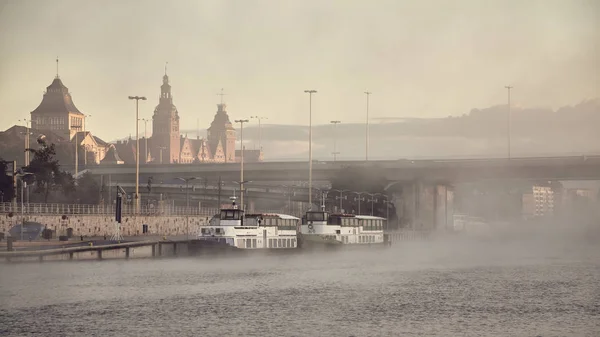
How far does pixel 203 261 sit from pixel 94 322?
50.2m

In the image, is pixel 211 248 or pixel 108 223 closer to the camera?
pixel 211 248

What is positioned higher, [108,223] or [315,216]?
[315,216]

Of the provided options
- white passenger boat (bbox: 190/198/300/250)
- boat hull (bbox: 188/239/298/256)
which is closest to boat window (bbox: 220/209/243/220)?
white passenger boat (bbox: 190/198/300/250)

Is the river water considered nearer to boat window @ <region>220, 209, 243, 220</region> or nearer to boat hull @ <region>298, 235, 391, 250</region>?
boat window @ <region>220, 209, 243, 220</region>

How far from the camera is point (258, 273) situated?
372ft

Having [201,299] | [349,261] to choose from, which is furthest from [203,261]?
[201,299]

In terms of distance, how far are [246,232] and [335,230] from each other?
2272 cm

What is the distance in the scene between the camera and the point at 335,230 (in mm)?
147500

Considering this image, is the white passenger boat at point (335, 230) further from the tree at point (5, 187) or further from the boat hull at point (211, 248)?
the tree at point (5, 187)

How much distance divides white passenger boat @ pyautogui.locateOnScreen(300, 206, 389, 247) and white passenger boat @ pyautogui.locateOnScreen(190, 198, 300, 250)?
5044mm

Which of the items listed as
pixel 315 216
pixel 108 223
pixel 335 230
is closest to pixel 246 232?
pixel 315 216

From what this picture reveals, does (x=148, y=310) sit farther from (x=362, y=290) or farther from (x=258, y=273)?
(x=258, y=273)

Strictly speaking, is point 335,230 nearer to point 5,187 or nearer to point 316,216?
point 316,216

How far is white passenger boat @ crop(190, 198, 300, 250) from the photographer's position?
12475 cm
